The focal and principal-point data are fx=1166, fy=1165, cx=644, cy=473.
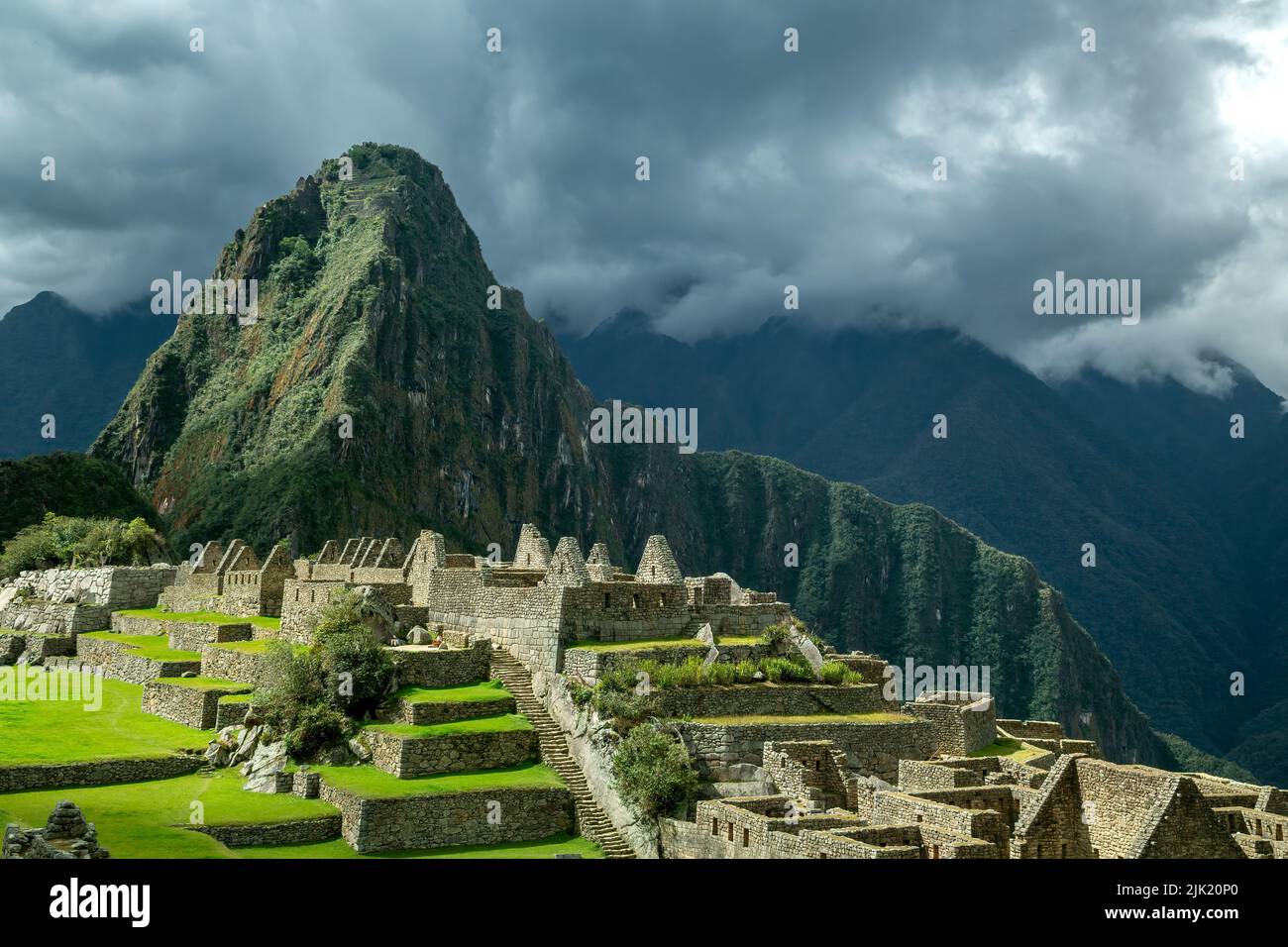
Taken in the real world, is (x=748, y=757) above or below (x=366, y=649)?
below

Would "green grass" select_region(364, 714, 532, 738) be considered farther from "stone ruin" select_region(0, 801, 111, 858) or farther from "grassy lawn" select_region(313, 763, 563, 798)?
"stone ruin" select_region(0, 801, 111, 858)

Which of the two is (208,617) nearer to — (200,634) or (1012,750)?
(200,634)

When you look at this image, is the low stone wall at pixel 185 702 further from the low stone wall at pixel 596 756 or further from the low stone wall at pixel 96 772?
the low stone wall at pixel 596 756

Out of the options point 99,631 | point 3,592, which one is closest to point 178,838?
point 99,631

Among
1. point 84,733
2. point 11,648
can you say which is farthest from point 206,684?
point 11,648

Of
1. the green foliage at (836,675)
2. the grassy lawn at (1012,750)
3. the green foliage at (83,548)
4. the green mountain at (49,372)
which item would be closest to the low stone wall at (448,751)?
the green foliage at (836,675)

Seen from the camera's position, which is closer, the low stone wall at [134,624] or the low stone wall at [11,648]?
the low stone wall at [134,624]
